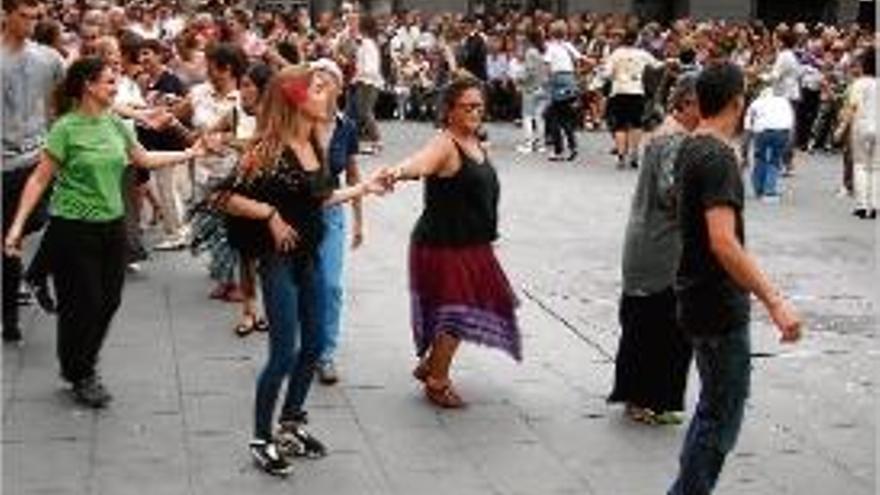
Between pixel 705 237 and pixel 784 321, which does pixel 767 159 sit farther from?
pixel 784 321

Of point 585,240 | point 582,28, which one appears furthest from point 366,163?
point 582,28

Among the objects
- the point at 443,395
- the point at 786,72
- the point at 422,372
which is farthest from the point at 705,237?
the point at 786,72

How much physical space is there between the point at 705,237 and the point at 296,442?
2175 millimetres

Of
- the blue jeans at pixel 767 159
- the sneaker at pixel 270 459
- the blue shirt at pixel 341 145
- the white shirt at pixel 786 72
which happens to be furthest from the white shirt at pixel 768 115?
the sneaker at pixel 270 459

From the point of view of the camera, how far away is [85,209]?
758 cm

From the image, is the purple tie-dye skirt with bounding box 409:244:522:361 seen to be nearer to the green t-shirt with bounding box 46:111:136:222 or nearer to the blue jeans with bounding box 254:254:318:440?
the blue jeans with bounding box 254:254:318:440

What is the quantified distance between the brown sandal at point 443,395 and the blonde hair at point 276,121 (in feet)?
6.03

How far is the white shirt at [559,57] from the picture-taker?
2047cm

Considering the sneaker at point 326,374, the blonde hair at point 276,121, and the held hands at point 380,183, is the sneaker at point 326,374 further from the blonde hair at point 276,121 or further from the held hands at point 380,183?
the blonde hair at point 276,121

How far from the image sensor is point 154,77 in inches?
493

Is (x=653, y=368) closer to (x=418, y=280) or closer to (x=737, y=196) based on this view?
(x=418, y=280)

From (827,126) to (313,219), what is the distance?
17256mm

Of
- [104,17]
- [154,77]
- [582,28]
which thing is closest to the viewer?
[154,77]

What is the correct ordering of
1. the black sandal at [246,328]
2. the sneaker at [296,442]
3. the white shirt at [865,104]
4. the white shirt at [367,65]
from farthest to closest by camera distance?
the white shirt at [367,65]
the white shirt at [865,104]
the black sandal at [246,328]
the sneaker at [296,442]
